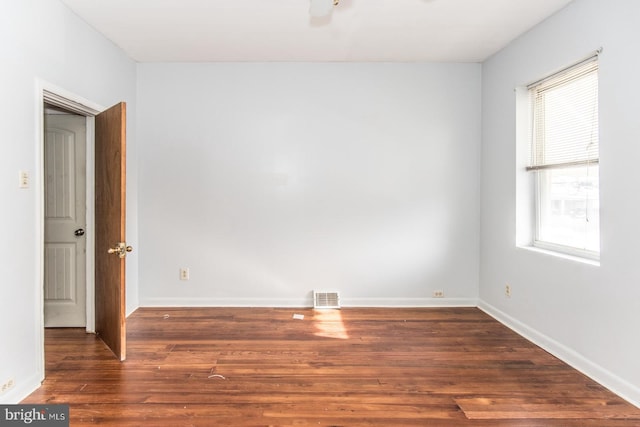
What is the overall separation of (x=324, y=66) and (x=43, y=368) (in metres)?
3.63

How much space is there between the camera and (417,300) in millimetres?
4203

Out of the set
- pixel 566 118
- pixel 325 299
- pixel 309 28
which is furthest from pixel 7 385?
pixel 566 118

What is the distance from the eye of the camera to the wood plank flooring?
2.13m

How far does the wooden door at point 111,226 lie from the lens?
2.83 m

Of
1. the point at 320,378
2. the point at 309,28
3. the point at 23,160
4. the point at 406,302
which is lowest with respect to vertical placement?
the point at 320,378

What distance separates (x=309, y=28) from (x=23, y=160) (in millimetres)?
2370

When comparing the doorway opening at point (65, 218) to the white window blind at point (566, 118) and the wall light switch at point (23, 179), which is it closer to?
the wall light switch at point (23, 179)

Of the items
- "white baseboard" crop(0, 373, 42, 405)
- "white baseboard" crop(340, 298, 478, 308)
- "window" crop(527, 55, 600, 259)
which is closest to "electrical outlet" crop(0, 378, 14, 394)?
"white baseboard" crop(0, 373, 42, 405)

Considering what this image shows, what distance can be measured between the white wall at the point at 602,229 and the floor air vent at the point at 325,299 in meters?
1.67

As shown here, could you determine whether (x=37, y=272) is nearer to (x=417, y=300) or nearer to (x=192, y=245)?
(x=192, y=245)

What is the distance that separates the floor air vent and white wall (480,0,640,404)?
1673 millimetres

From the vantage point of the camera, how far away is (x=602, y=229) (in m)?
2.54

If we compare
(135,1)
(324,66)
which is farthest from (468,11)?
(135,1)

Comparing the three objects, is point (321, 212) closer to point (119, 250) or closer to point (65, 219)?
point (119, 250)
